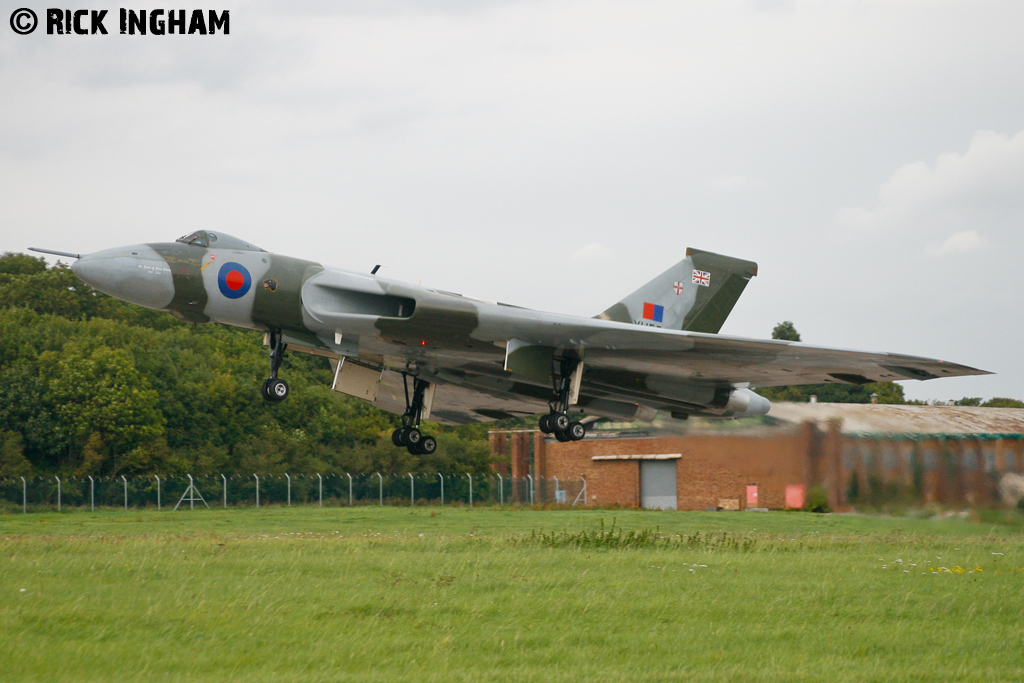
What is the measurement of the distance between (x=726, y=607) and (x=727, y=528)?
14576mm

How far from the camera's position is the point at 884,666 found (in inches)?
340

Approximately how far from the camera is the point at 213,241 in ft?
49.3

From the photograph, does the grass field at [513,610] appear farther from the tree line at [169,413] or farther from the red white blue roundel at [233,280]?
the tree line at [169,413]

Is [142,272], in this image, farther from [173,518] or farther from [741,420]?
[173,518]

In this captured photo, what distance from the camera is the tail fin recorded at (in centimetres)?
1922

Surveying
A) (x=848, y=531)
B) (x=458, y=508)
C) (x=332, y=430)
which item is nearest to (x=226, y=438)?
(x=332, y=430)

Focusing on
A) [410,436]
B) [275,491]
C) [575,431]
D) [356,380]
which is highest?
[356,380]

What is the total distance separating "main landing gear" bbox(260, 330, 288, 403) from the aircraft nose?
1.79 meters

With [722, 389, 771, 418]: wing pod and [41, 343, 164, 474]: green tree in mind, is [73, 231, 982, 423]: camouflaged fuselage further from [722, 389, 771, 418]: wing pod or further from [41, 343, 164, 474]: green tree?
[41, 343, 164, 474]: green tree

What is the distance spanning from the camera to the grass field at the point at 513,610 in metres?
8.40

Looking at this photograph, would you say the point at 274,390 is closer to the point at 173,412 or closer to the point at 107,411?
the point at 107,411

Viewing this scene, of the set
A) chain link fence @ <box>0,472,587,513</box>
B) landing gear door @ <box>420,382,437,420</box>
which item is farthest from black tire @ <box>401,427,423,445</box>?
chain link fence @ <box>0,472,587,513</box>

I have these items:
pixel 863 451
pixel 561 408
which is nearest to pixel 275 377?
pixel 561 408

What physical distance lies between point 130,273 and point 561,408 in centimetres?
716
